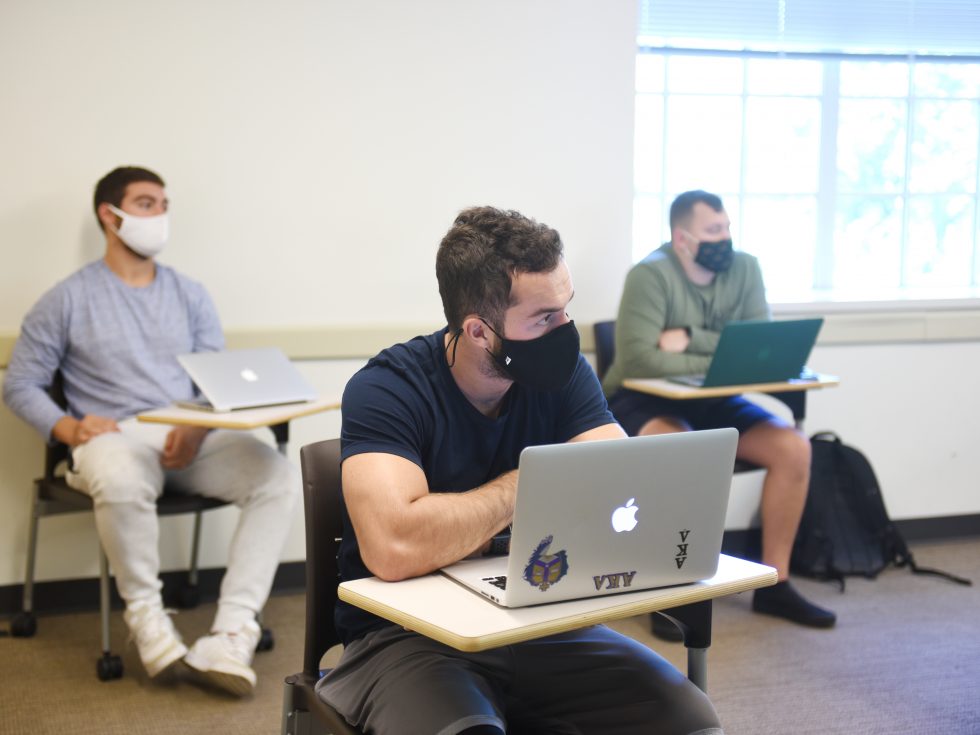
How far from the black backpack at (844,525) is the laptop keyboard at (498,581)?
2.64 meters

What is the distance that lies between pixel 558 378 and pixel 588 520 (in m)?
0.42

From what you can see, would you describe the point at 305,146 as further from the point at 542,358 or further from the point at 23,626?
the point at 542,358

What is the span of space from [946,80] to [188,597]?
3.76m

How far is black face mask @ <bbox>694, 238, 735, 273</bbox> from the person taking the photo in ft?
11.8

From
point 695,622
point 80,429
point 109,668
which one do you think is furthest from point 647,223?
point 695,622

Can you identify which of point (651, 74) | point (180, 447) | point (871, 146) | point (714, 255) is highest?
point (651, 74)

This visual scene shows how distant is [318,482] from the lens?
1.81 meters

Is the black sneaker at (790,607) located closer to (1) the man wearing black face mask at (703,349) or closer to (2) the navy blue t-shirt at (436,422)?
(1) the man wearing black face mask at (703,349)

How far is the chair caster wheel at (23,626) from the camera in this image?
3.38 m

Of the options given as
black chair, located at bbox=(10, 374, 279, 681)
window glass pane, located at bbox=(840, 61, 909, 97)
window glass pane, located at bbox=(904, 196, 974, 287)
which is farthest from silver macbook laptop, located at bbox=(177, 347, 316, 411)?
window glass pane, located at bbox=(904, 196, 974, 287)

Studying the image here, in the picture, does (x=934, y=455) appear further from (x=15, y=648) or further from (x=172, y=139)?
(x=15, y=648)

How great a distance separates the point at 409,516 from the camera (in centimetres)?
156

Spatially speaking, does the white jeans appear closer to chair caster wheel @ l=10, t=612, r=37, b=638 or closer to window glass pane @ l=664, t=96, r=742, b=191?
chair caster wheel @ l=10, t=612, r=37, b=638

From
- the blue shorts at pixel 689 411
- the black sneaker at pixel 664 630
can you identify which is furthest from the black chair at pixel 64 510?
the blue shorts at pixel 689 411
